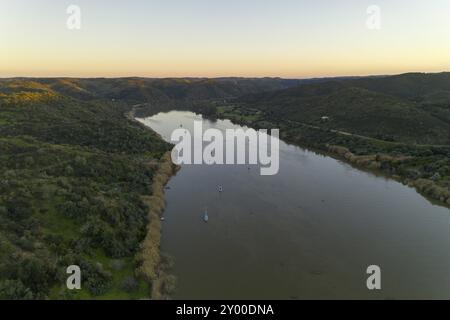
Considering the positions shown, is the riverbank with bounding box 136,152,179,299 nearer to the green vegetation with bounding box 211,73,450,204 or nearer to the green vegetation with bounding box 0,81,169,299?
the green vegetation with bounding box 0,81,169,299

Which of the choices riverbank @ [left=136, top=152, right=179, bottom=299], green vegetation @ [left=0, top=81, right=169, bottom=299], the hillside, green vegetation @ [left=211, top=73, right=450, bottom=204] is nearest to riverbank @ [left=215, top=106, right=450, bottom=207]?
green vegetation @ [left=211, top=73, right=450, bottom=204]

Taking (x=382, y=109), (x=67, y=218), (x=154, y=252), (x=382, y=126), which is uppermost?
(x=382, y=109)

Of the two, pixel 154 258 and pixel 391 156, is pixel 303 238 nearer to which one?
pixel 154 258

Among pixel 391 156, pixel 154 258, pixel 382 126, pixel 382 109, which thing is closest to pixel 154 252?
pixel 154 258

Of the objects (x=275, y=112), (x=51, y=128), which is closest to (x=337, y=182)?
(x=51, y=128)

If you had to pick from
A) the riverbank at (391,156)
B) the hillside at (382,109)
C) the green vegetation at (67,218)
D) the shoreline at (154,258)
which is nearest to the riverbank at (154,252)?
the shoreline at (154,258)

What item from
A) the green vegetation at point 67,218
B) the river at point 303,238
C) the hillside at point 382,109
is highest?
the hillside at point 382,109

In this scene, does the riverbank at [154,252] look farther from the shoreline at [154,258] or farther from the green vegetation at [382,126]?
the green vegetation at [382,126]

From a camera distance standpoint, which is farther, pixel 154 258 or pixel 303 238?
pixel 303 238

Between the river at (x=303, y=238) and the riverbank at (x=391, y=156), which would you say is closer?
the river at (x=303, y=238)
